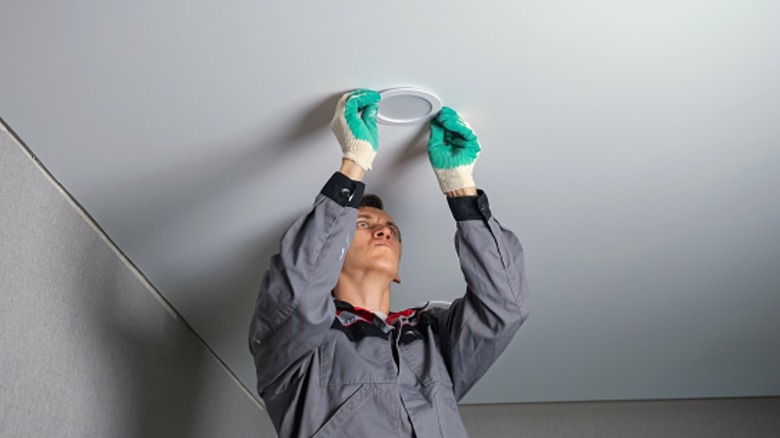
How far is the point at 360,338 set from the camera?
1.88 meters

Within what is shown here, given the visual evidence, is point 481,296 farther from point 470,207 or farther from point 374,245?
point 374,245

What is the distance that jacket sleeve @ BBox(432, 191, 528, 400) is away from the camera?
72.9 inches

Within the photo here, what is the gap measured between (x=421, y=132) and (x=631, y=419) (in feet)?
8.30

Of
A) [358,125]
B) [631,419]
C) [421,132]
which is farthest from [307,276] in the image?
[631,419]

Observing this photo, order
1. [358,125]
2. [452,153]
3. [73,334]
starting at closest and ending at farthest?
[358,125] → [452,153] → [73,334]

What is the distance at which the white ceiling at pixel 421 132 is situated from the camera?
1.51 metres

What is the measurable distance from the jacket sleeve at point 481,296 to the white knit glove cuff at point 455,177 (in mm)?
29

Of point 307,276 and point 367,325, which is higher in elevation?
point 307,276

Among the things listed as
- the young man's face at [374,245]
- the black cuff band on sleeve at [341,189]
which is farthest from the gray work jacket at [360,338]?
the young man's face at [374,245]

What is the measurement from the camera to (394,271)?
83.4 inches

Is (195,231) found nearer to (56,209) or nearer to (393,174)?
(56,209)

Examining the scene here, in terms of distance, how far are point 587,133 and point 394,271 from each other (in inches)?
22.8

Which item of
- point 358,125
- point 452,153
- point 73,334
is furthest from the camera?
point 73,334

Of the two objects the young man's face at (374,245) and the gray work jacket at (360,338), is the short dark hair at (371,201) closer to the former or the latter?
the young man's face at (374,245)
